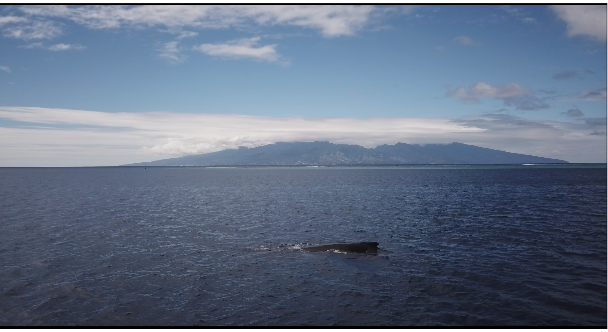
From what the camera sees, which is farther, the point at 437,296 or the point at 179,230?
the point at 179,230

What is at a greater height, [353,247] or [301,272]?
[353,247]

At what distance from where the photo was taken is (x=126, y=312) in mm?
23422

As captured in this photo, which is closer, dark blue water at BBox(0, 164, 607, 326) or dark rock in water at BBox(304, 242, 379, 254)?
dark blue water at BBox(0, 164, 607, 326)

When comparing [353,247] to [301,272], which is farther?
[353,247]

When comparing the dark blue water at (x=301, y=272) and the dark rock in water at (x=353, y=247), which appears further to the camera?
the dark rock in water at (x=353, y=247)

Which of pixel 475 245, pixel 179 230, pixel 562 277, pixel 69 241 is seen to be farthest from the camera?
pixel 179 230

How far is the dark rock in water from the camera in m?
37.8

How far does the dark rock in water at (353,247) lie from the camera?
124ft

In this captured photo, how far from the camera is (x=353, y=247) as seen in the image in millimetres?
38094

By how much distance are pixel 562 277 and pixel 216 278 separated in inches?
1073

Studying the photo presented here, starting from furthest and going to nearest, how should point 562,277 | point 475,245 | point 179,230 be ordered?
point 179,230
point 475,245
point 562,277

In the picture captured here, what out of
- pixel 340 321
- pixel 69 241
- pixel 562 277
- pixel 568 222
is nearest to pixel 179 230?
pixel 69 241

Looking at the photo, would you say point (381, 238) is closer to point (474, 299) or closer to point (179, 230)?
point (474, 299)

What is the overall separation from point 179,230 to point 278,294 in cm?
2907
